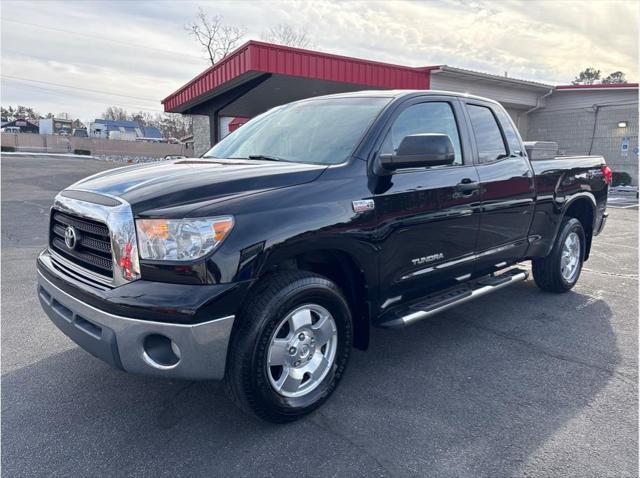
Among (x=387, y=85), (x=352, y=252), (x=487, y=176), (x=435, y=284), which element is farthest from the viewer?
(x=387, y=85)

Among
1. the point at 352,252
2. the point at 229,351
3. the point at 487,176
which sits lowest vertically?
the point at 229,351

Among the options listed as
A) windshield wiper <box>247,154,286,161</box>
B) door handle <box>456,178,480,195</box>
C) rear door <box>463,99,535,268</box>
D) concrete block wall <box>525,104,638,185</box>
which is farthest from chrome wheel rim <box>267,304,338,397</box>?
concrete block wall <box>525,104,638,185</box>

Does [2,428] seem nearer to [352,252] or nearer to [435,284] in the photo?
[352,252]

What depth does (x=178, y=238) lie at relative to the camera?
2.34 meters

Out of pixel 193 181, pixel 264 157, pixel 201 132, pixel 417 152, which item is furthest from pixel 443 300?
pixel 201 132

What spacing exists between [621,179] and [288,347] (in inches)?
856

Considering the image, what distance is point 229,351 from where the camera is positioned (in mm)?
2477

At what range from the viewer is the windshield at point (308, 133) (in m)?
3.21

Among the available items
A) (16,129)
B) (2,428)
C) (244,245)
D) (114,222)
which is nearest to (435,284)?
(244,245)

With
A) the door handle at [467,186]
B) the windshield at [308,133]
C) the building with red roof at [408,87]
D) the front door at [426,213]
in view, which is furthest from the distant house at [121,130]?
the door handle at [467,186]

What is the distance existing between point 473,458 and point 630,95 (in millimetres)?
Result: 21515

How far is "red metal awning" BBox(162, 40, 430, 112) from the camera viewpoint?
1174cm

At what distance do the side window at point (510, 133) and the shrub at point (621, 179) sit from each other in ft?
60.7

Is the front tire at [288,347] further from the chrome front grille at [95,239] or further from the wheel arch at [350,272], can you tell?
the chrome front grille at [95,239]
